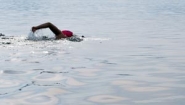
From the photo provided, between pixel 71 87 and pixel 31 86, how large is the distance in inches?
45.1

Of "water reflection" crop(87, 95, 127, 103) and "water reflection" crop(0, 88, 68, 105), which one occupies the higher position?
"water reflection" crop(0, 88, 68, 105)

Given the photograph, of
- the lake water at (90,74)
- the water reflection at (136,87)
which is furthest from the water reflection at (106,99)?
the water reflection at (136,87)

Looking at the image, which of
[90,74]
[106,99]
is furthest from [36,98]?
[90,74]

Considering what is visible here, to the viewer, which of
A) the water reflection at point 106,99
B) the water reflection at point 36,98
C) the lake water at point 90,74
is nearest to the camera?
the water reflection at point 36,98

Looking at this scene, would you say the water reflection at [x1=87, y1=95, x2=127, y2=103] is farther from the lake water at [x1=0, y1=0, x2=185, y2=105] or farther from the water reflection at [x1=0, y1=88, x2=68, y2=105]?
the water reflection at [x1=0, y1=88, x2=68, y2=105]

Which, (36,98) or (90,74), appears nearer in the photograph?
(36,98)

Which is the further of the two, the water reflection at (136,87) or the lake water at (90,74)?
the water reflection at (136,87)

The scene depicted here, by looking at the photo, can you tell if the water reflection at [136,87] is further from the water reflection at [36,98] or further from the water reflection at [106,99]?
the water reflection at [36,98]

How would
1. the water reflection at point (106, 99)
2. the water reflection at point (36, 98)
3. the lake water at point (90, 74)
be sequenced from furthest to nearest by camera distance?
the lake water at point (90, 74), the water reflection at point (106, 99), the water reflection at point (36, 98)

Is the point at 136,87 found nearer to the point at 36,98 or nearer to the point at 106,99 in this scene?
the point at 106,99

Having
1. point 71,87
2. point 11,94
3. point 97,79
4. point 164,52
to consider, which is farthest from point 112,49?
point 11,94

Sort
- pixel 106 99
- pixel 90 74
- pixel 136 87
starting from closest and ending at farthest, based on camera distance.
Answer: pixel 106 99, pixel 136 87, pixel 90 74

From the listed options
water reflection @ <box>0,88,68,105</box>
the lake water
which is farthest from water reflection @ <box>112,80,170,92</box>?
water reflection @ <box>0,88,68,105</box>

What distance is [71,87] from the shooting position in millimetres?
10844
